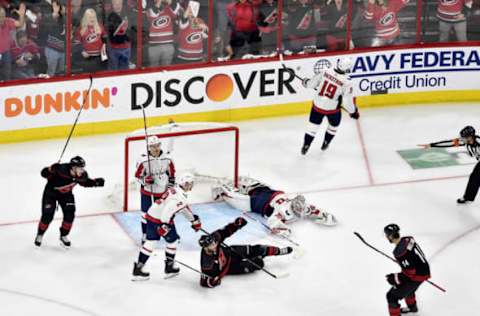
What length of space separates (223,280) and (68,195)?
1796 mm

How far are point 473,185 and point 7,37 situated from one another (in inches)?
230

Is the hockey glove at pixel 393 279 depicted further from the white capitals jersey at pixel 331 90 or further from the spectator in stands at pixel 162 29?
the spectator in stands at pixel 162 29

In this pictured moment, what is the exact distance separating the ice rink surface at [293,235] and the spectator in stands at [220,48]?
92 centimetres

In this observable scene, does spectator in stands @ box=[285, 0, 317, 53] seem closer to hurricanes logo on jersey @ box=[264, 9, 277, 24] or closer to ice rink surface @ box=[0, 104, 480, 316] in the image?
hurricanes logo on jersey @ box=[264, 9, 277, 24]

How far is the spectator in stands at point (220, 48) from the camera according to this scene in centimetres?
1680

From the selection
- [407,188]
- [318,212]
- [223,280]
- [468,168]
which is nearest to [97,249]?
[223,280]

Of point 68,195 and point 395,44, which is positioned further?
point 395,44

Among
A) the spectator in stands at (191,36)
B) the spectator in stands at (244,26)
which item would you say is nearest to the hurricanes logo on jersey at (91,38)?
the spectator in stands at (191,36)

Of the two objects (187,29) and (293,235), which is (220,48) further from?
(293,235)

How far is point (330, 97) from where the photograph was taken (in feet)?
51.1

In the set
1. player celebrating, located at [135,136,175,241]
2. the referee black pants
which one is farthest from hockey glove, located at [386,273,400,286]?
the referee black pants

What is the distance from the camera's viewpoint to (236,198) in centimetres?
1406

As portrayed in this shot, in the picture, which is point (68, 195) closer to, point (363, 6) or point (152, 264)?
point (152, 264)

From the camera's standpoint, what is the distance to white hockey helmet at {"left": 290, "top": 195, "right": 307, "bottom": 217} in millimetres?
13688
